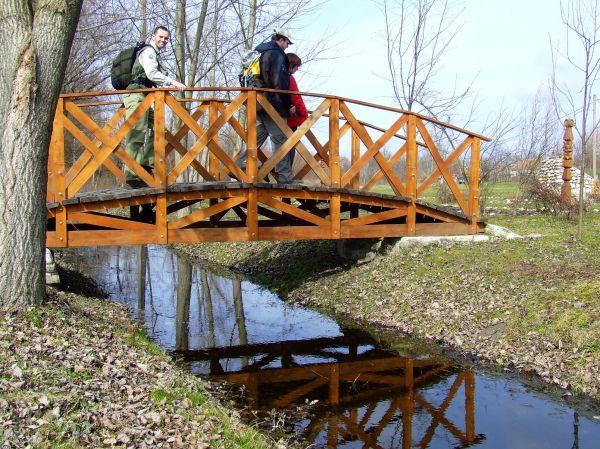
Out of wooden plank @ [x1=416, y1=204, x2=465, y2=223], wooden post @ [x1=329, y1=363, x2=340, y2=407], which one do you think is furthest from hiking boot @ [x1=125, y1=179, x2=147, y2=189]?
wooden plank @ [x1=416, y1=204, x2=465, y2=223]

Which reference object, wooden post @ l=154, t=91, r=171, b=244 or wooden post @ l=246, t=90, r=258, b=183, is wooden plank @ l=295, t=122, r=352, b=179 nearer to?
wooden post @ l=246, t=90, r=258, b=183

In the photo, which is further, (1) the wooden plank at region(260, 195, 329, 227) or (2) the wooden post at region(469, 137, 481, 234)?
(2) the wooden post at region(469, 137, 481, 234)

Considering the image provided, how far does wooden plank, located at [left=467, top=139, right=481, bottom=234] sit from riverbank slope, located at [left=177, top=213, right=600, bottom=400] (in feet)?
1.71

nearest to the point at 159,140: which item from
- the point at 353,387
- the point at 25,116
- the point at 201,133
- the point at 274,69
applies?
the point at 201,133

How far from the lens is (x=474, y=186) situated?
10.3m

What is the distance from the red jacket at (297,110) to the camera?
9188mm

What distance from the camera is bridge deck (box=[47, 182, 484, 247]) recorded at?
8.10 metres

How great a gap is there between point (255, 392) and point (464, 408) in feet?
6.71

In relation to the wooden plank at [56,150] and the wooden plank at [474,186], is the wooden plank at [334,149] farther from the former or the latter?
the wooden plank at [56,150]

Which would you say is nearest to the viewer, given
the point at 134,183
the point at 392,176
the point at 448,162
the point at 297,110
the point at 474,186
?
the point at 134,183

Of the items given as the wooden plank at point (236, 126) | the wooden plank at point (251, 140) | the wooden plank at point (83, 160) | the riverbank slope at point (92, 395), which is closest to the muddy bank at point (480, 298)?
the wooden plank at point (251, 140)

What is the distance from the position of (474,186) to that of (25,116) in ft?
23.6

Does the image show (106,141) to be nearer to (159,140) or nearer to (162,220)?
(159,140)

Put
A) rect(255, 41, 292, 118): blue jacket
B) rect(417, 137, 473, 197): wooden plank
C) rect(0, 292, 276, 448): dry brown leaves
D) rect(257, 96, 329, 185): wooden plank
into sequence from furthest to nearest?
rect(417, 137, 473, 197): wooden plank, rect(255, 41, 292, 118): blue jacket, rect(257, 96, 329, 185): wooden plank, rect(0, 292, 276, 448): dry brown leaves
